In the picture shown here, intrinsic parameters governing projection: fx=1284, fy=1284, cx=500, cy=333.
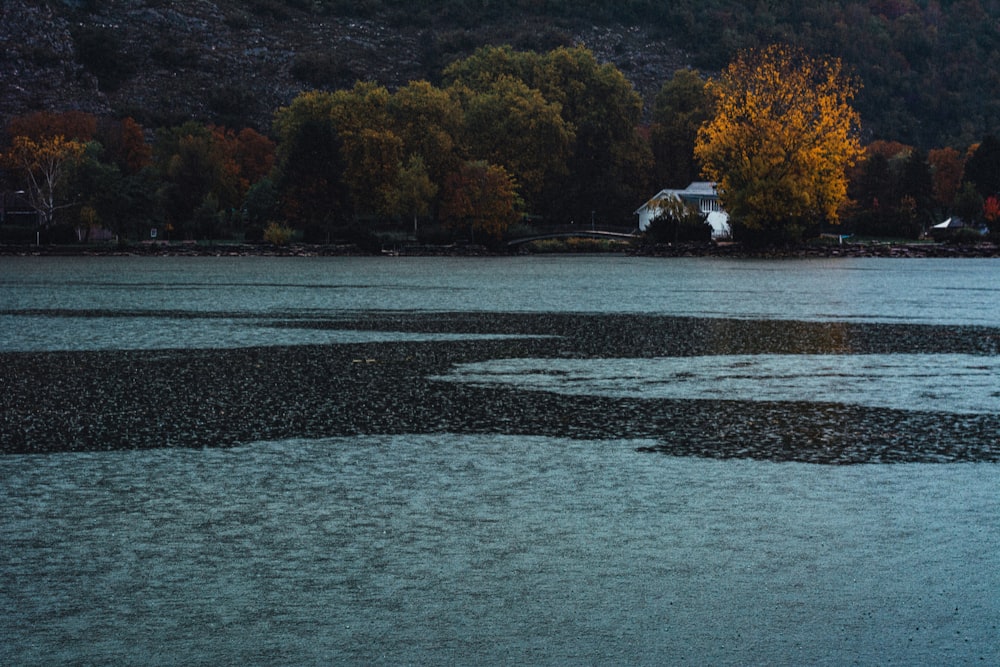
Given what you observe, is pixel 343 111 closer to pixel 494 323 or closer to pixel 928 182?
pixel 928 182

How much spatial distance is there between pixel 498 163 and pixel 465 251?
13.2 m

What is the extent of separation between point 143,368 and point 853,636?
65.0 ft

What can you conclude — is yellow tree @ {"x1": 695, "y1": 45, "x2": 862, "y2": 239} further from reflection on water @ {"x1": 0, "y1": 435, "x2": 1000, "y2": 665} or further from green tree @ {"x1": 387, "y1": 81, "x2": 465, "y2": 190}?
reflection on water @ {"x1": 0, "y1": 435, "x2": 1000, "y2": 665}

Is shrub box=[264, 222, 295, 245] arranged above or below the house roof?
below

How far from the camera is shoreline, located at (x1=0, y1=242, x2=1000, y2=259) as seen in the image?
11562cm

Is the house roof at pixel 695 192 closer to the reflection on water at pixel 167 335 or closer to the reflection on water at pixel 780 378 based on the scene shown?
the reflection on water at pixel 167 335

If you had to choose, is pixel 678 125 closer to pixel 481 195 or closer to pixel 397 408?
pixel 481 195

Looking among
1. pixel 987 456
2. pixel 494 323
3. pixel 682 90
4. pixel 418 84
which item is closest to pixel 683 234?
pixel 418 84

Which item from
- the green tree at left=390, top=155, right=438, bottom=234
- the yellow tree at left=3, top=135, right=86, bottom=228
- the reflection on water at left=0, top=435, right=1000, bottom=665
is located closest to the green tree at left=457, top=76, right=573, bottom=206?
the green tree at left=390, top=155, right=438, bottom=234

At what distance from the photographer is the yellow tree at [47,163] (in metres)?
140

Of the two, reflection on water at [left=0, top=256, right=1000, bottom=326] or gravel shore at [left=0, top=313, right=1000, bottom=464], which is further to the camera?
reflection on water at [left=0, top=256, right=1000, bottom=326]

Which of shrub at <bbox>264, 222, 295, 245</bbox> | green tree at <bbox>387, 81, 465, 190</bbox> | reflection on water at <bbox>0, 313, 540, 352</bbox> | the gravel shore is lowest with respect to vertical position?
reflection on water at <bbox>0, 313, 540, 352</bbox>

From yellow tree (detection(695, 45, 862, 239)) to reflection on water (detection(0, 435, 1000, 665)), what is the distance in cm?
9749

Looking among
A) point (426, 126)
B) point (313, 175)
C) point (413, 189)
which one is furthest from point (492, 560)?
point (426, 126)
